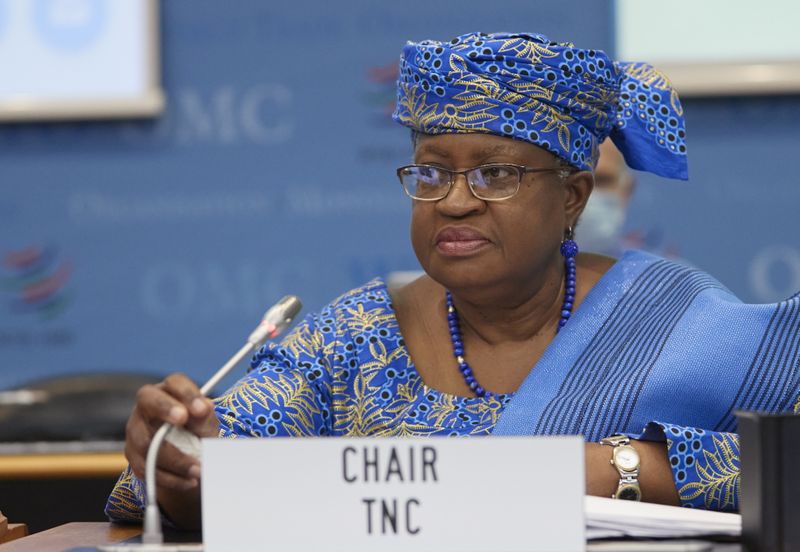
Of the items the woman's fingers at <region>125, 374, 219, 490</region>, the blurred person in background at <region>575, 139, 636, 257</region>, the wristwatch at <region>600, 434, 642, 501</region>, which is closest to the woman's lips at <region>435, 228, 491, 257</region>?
the wristwatch at <region>600, 434, 642, 501</region>

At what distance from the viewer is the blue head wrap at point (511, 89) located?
177 cm

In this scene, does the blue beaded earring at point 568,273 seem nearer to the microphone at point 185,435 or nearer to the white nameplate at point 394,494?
the microphone at point 185,435

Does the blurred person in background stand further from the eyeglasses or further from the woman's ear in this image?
the eyeglasses

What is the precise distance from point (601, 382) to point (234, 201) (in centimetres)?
247

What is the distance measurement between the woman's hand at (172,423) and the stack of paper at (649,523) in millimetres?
431

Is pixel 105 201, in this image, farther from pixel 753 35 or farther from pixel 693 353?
pixel 693 353

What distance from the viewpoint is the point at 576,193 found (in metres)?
1.96

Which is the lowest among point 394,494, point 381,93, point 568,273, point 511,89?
point 394,494

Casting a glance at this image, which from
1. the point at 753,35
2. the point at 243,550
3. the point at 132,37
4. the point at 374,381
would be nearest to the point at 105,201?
the point at 132,37

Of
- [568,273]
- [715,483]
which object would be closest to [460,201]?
[568,273]

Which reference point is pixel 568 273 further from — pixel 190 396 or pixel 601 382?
pixel 190 396

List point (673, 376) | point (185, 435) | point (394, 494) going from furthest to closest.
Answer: point (673, 376), point (185, 435), point (394, 494)

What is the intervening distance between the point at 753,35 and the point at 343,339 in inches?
91.8

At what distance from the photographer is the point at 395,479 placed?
1.17 meters
